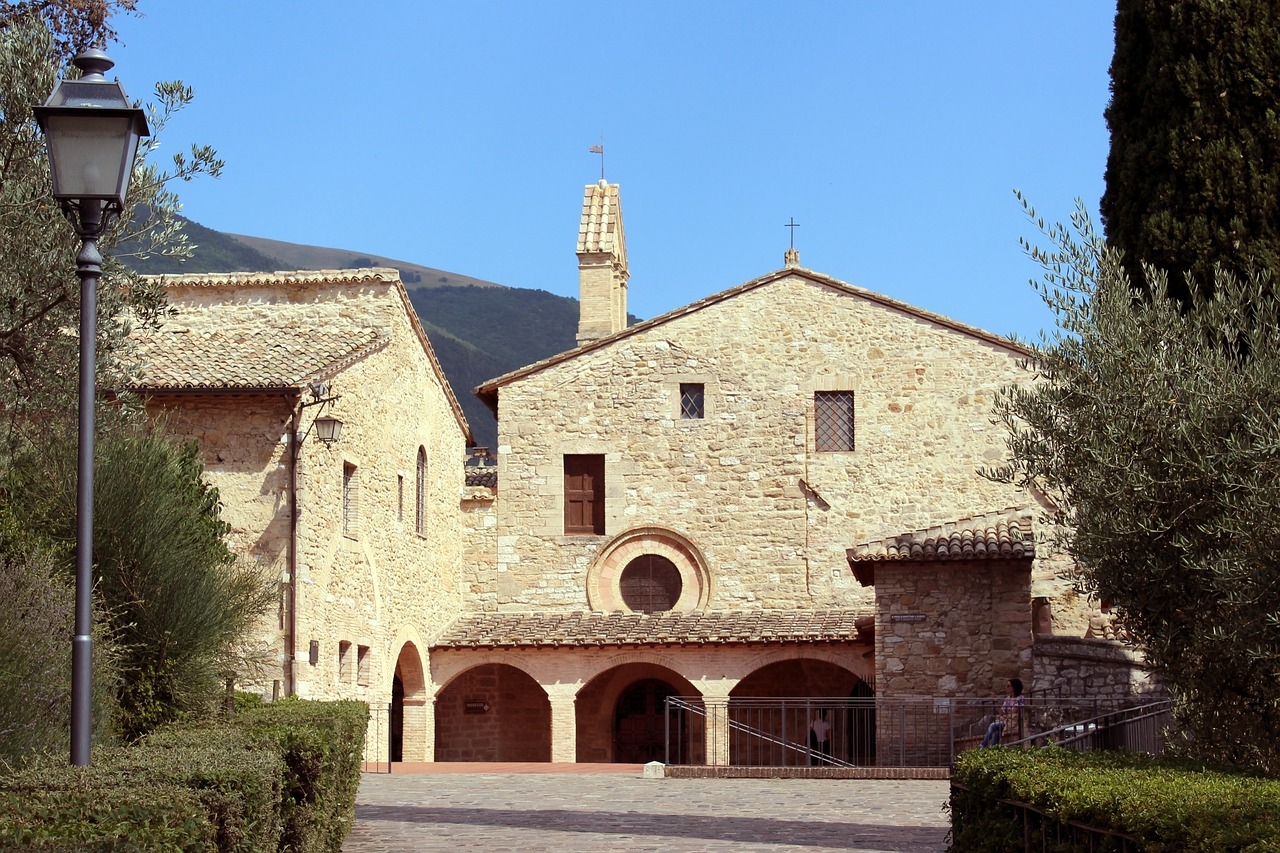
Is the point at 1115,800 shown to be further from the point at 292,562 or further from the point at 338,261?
the point at 338,261

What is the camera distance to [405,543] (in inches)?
941

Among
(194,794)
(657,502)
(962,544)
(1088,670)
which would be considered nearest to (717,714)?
(657,502)

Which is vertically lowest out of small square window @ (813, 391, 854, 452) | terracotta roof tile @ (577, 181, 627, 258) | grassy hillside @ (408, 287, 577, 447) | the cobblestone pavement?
the cobblestone pavement

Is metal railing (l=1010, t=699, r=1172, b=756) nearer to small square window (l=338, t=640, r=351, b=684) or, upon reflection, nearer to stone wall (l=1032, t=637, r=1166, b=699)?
stone wall (l=1032, t=637, r=1166, b=699)

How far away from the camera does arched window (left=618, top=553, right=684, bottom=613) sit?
27.0 m

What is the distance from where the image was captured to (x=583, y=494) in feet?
89.6

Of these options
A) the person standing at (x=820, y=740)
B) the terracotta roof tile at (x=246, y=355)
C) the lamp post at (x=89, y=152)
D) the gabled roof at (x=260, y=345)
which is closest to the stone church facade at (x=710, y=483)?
the person standing at (x=820, y=740)

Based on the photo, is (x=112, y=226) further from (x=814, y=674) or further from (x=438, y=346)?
(x=438, y=346)

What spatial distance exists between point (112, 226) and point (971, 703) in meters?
14.1

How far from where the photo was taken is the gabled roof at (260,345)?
1925 cm

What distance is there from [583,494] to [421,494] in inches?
129

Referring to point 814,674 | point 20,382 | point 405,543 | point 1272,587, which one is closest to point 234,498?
point 405,543

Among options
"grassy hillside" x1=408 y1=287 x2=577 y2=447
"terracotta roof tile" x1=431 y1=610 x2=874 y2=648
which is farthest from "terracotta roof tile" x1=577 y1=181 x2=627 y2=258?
"grassy hillside" x1=408 y1=287 x2=577 y2=447

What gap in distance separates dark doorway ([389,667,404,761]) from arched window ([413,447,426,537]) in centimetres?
245
